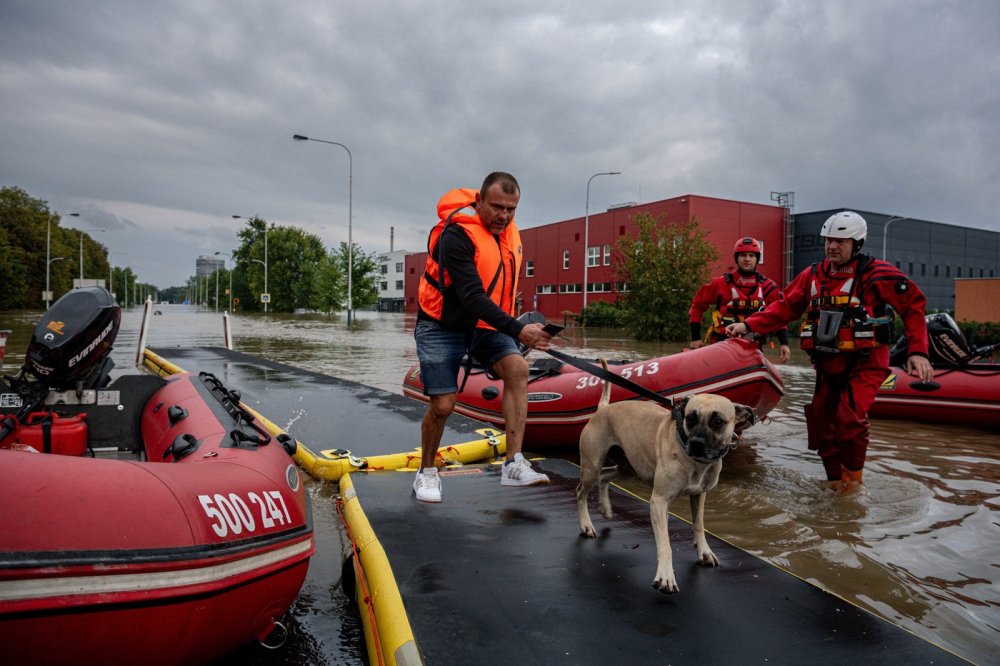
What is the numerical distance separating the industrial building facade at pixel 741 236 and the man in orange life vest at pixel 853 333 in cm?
2959

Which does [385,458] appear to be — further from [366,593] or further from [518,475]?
[366,593]

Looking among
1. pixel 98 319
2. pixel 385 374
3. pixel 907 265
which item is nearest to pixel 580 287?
pixel 907 265

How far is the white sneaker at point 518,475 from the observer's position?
419cm

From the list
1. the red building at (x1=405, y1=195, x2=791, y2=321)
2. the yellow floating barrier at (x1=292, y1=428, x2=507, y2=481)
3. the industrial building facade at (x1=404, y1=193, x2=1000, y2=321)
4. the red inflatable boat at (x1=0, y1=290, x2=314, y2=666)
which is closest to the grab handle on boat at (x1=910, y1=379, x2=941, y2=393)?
the yellow floating barrier at (x1=292, y1=428, x2=507, y2=481)

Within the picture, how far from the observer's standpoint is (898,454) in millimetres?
6574

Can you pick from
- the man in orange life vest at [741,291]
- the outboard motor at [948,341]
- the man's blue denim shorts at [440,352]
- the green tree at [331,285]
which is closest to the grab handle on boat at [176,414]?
the man's blue denim shorts at [440,352]

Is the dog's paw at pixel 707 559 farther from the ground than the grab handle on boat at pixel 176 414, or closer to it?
closer to it

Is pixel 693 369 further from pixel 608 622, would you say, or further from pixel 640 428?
pixel 608 622

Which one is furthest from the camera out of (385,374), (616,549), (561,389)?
(385,374)

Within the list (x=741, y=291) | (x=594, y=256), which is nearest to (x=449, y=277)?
(x=741, y=291)

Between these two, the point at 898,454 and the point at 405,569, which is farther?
the point at 898,454

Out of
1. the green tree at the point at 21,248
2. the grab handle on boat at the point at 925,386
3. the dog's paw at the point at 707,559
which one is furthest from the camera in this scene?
the green tree at the point at 21,248

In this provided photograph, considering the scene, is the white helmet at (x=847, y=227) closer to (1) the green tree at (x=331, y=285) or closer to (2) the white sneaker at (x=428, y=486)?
(2) the white sneaker at (x=428, y=486)

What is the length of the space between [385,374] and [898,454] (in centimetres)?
917
